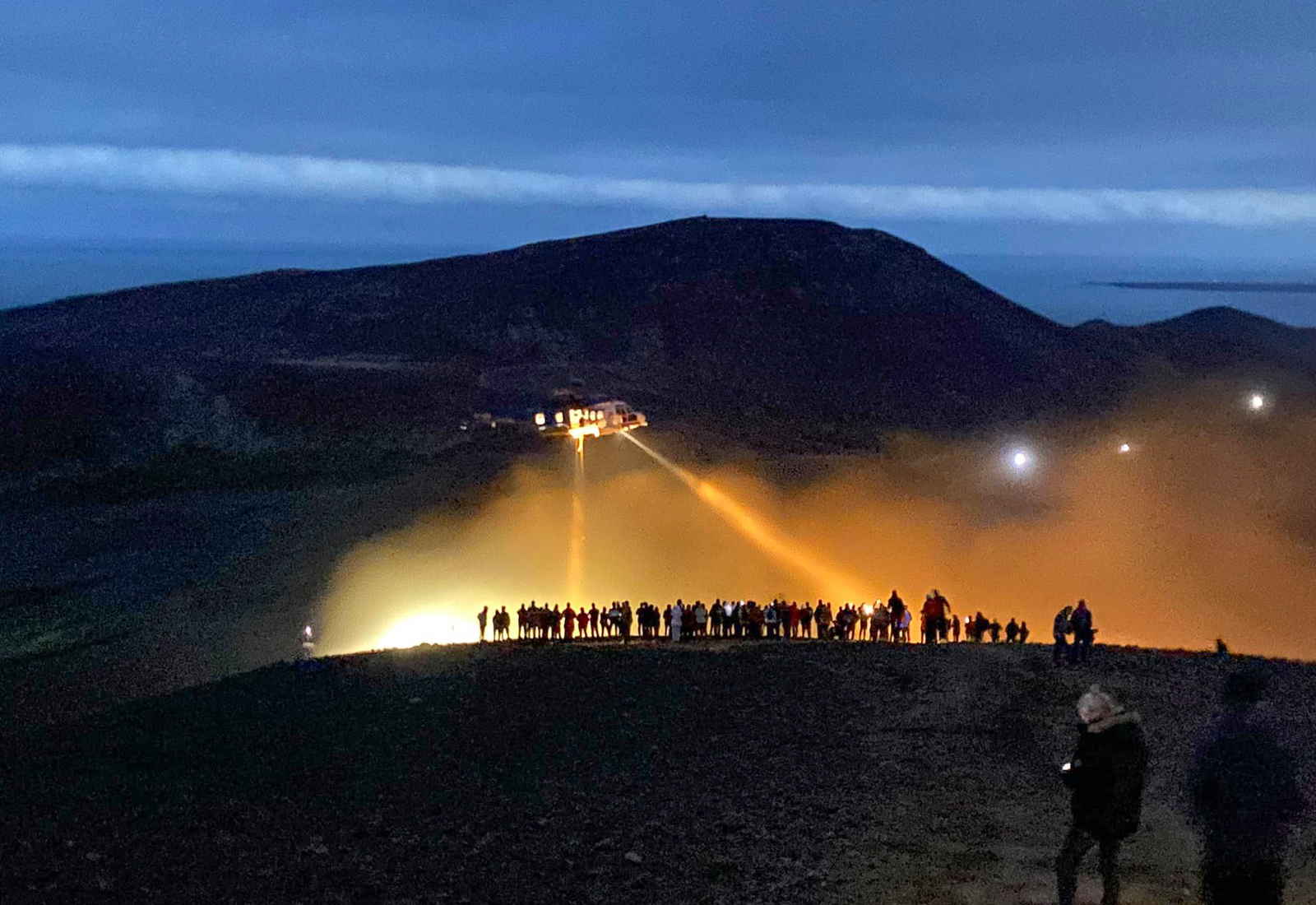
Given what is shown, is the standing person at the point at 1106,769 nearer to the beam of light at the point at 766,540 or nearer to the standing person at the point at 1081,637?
the standing person at the point at 1081,637

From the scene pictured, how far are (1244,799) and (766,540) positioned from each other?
28457mm

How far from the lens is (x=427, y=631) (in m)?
25.1

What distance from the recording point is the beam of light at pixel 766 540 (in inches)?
1220

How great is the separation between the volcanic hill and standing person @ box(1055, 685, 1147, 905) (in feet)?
145

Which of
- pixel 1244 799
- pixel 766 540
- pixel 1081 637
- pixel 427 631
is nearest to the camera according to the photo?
pixel 1244 799

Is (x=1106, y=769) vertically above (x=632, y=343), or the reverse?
(x=632, y=343)

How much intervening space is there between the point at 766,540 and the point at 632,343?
38476 millimetres

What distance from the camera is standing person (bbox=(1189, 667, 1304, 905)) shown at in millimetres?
6441

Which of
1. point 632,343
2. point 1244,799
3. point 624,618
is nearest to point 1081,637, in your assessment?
point 624,618

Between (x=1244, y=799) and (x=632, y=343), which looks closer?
(x=1244, y=799)

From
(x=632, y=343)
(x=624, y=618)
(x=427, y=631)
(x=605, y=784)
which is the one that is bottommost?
(x=427, y=631)

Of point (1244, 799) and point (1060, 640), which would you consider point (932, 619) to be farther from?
point (1244, 799)

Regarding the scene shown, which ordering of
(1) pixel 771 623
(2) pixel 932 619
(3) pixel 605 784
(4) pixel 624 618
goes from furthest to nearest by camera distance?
1. (4) pixel 624 618
2. (1) pixel 771 623
3. (2) pixel 932 619
4. (3) pixel 605 784

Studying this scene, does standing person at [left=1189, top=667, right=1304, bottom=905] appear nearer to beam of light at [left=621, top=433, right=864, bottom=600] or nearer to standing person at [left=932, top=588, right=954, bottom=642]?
standing person at [left=932, top=588, right=954, bottom=642]
